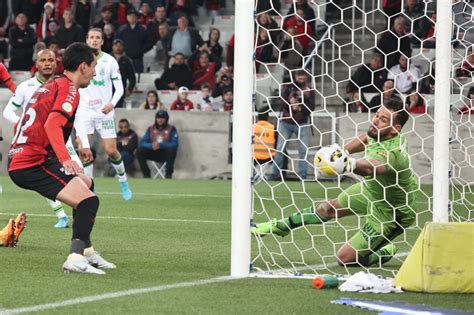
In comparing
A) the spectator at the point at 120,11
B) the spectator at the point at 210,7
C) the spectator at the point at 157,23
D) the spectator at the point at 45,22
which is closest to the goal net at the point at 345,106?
the spectator at the point at 157,23

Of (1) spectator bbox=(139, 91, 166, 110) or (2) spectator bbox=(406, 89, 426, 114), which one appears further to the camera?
(1) spectator bbox=(139, 91, 166, 110)

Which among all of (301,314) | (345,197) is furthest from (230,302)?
(345,197)

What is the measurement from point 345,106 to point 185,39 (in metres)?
9.11

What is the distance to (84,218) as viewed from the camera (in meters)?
8.02

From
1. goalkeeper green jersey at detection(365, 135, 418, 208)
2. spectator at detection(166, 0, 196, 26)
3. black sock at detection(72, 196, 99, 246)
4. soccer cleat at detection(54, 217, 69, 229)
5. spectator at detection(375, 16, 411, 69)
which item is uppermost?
spectator at detection(166, 0, 196, 26)

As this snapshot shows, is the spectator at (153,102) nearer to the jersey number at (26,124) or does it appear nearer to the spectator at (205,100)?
the spectator at (205,100)

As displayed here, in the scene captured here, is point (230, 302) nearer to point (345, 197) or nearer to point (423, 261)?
point (423, 261)

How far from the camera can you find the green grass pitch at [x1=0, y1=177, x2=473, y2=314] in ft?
21.2

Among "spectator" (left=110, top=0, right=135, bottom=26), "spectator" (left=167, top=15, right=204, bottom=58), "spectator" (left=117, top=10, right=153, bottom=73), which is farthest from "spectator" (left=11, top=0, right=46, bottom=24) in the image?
"spectator" (left=167, top=15, right=204, bottom=58)

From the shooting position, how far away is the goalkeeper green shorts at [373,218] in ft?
29.1

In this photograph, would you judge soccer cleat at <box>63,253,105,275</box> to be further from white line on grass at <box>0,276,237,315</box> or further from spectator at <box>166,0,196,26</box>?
spectator at <box>166,0,196,26</box>

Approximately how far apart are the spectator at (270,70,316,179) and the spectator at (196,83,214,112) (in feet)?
11.1

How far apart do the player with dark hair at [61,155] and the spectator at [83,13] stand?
17782 millimetres

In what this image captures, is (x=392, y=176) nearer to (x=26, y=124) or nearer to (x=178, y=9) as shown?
(x=26, y=124)
